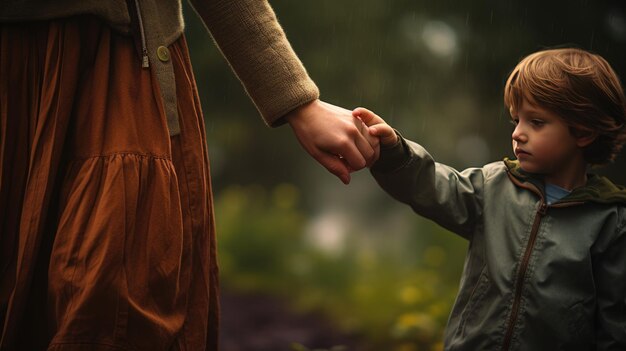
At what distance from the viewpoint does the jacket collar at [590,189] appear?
7.78 ft

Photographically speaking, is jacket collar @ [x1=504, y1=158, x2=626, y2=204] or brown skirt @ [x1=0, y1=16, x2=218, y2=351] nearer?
brown skirt @ [x1=0, y1=16, x2=218, y2=351]

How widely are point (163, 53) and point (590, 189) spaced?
1.56 m

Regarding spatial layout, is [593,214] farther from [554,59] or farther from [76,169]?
[76,169]

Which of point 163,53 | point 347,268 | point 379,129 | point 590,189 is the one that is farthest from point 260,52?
point 347,268

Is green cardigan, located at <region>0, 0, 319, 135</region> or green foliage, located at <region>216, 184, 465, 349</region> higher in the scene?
green cardigan, located at <region>0, 0, 319, 135</region>

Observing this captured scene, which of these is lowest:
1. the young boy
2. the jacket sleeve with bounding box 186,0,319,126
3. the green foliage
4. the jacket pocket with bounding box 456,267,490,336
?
the green foliage

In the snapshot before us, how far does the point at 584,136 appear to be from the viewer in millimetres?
2490

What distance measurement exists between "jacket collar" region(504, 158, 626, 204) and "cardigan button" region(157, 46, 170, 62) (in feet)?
4.55

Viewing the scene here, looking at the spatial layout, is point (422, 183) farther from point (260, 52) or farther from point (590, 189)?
point (260, 52)

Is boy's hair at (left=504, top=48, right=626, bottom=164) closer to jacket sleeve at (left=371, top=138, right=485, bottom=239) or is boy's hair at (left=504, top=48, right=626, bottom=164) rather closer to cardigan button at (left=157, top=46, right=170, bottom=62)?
jacket sleeve at (left=371, top=138, right=485, bottom=239)

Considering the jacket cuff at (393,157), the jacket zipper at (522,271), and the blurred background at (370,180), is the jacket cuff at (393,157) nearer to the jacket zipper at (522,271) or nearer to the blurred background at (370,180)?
the jacket zipper at (522,271)

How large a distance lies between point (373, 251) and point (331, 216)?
1.85 metres

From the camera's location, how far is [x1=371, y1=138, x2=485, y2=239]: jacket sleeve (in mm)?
2428

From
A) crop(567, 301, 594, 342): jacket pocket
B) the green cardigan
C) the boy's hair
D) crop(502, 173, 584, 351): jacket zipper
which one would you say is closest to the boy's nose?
the boy's hair
